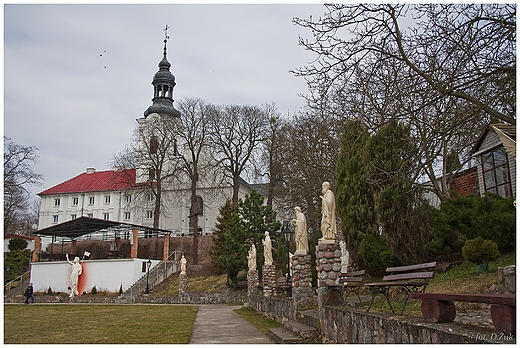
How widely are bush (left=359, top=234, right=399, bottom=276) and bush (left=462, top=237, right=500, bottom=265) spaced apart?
3.53 metres

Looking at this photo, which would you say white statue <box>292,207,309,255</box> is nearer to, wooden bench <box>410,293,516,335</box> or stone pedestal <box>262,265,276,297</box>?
stone pedestal <box>262,265,276,297</box>

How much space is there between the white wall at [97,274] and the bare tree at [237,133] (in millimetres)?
9951

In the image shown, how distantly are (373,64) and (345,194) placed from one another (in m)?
9.98

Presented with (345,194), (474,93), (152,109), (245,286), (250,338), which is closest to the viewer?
(474,93)

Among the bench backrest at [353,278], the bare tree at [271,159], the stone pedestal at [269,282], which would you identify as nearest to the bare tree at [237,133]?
the bare tree at [271,159]

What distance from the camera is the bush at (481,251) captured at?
11.3 m

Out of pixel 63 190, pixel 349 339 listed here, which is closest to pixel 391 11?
pixel 349 339

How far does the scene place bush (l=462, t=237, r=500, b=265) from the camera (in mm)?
11344

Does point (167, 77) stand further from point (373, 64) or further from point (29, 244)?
point (373, 64)

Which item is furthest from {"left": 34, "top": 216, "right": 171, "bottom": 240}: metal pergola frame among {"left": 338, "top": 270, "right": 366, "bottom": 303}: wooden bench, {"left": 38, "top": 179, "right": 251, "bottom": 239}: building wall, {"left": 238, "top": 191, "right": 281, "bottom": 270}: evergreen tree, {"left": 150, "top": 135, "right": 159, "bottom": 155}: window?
{"left": 338, "top": 270, "right": 366, "bottom": 303}: wooden bench

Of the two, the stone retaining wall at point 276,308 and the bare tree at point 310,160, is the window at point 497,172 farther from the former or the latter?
the stone retaining wall at point 276,308

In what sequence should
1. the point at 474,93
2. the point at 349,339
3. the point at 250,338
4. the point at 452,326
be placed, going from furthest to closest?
the point at 250,338
the point at 474,93
the point at 349,339
the point at 452,326

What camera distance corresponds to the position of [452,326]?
4.20m

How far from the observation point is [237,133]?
37.4 metres
